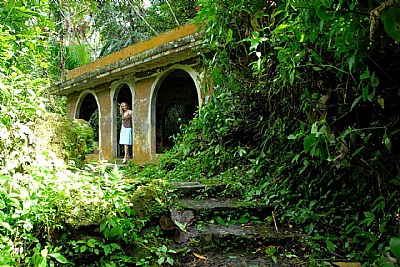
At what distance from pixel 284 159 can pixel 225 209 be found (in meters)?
0.92

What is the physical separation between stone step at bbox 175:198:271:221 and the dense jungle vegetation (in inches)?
6.2

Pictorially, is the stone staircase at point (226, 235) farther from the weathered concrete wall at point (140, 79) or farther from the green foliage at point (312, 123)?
the weathered concrete wall at point (140, 79)

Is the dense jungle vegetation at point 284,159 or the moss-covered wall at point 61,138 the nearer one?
the dense jungle vegetation at point 284,159

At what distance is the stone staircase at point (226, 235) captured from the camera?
9.25 ft

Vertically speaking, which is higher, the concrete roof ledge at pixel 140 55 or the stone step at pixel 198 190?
the concrete roof ledge at pixel 140 55

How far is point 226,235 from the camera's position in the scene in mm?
3080

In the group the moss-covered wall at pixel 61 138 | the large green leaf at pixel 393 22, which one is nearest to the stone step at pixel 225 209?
the moss-covered wall at pixel 61 138

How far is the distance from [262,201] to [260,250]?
0.90 meters

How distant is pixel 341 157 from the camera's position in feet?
9.13

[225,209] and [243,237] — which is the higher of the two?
[225,209]

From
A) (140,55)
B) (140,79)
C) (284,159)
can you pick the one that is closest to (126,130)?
(140,79)

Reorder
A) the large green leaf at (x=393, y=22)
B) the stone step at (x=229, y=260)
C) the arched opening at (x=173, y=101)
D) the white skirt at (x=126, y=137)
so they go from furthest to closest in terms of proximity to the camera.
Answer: the arched opening at (x=173, y=101), the white skirt at (x=126, y=137), the stone step at (x=229, y=260), the large green leaf at (x=393, y=22)

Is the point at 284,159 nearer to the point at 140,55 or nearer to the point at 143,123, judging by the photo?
the point at 140,55

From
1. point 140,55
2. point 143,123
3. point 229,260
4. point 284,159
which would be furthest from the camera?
point 143,123
